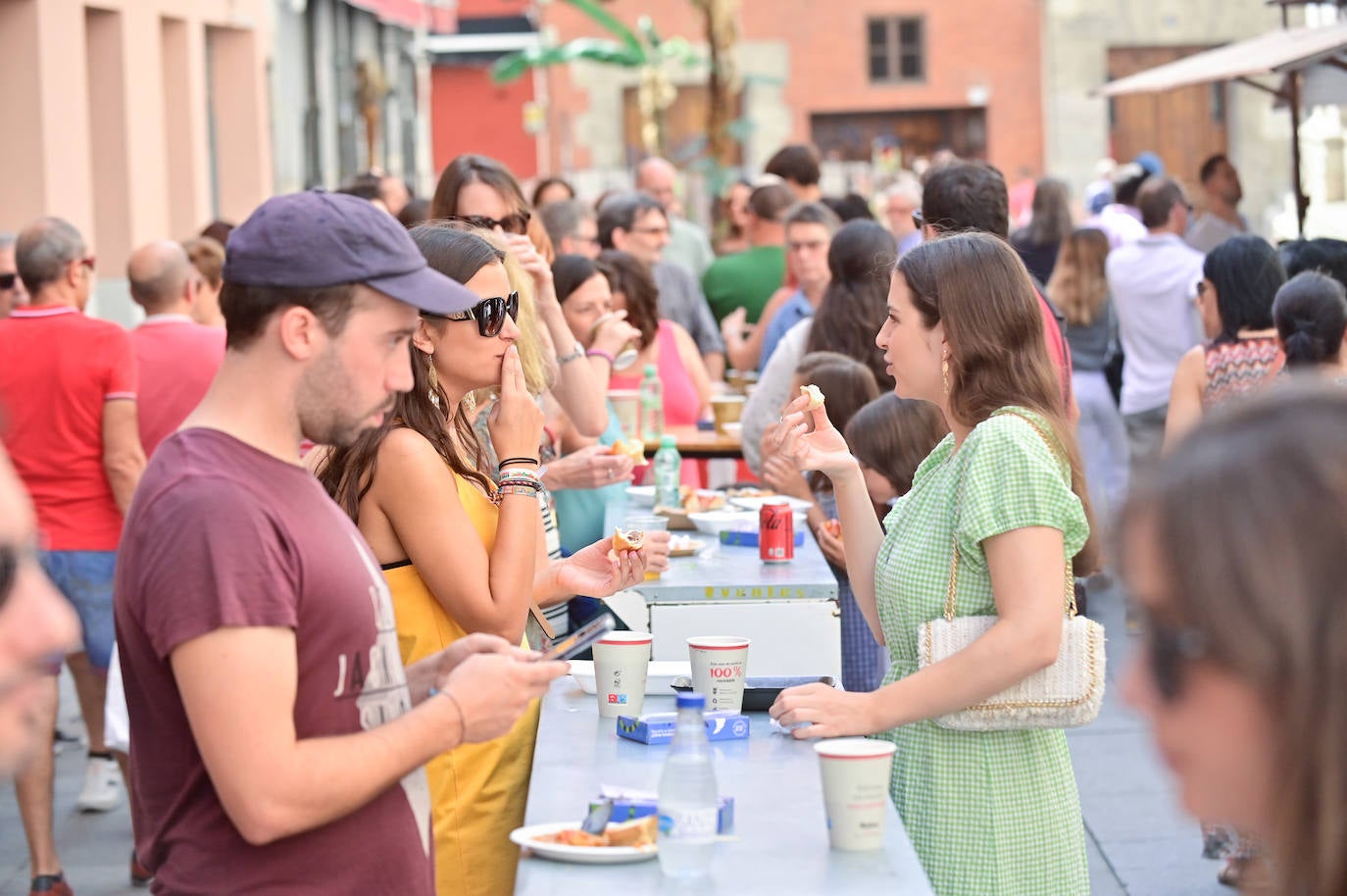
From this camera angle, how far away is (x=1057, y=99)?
39562mm

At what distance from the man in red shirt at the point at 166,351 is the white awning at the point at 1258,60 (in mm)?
5291

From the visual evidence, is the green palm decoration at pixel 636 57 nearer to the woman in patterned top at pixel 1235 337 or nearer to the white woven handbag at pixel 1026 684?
the woman in patterned top at pixel 1235 337

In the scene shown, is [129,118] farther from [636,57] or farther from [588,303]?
[636,57]

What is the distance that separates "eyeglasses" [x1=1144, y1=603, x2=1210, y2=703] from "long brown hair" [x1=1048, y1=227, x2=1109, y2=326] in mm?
7882

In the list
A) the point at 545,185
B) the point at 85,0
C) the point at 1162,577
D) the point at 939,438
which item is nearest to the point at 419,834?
the point at 1162,577

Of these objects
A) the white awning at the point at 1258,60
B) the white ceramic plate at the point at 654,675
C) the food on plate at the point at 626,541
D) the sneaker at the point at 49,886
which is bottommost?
the sneaker at the point at 49,886

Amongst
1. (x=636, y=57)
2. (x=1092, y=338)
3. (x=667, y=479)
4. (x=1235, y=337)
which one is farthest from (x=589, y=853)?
(x=636, y=57)

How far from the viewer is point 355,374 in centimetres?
216

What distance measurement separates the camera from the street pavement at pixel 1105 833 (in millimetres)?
5238

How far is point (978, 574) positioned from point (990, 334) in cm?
44

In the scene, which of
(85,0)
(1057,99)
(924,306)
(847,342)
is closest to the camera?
(924,306)

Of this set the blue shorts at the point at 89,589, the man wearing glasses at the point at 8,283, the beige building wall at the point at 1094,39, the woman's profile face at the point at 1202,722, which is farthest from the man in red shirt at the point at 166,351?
the beige building wall at the point at 1094,39

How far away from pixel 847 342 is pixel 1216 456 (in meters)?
4.66

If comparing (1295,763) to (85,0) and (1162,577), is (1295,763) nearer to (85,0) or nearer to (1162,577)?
(1162,577)
